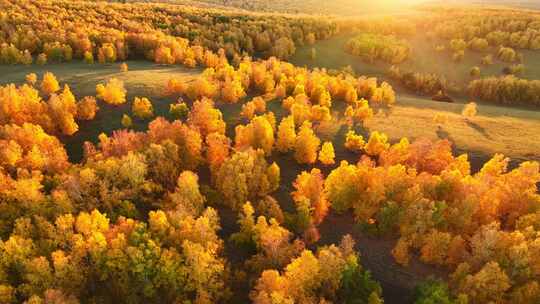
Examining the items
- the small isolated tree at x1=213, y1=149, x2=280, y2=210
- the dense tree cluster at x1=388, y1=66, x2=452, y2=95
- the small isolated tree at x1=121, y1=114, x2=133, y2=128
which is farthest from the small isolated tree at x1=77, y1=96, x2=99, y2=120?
the dense tree cluster at x1=388, y1=66, x2=452, y2=95

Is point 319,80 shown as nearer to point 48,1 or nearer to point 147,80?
point 147,80

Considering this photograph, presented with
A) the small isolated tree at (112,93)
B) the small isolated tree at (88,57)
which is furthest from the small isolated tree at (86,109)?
the small isolated tree at (88,57)

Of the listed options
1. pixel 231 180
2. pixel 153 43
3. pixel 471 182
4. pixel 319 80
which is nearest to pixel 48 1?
pixel 153 43

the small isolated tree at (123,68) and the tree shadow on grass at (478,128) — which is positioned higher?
the small isolated tree at (123,68)

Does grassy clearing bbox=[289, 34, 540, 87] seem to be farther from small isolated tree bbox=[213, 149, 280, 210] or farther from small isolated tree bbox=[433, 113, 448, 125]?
small isolated tree bbox=[213, 149, 280, 210]

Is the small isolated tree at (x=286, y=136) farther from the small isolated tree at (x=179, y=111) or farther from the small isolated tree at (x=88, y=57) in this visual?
the small isolated tree at (x=88, y=57)

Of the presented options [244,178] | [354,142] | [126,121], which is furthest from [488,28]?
[126,121]
